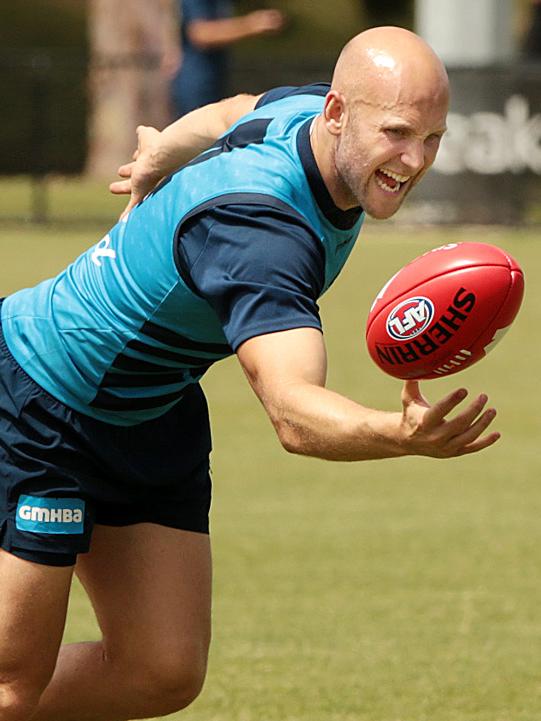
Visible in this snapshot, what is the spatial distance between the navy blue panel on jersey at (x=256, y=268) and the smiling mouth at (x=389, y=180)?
0.21 metres

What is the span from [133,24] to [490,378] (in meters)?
18.4

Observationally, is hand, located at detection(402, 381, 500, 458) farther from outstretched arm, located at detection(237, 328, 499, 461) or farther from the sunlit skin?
the sunlit skin

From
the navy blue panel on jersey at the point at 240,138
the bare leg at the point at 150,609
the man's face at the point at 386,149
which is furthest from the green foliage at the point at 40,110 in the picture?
the man's face at the point at 386,149

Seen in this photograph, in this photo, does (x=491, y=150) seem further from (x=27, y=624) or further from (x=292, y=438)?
(x=292, y=438)

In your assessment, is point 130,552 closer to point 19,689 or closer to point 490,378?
point 19,689

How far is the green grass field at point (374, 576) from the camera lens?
19.0 feet

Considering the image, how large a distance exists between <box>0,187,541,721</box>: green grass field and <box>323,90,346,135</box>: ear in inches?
83.6

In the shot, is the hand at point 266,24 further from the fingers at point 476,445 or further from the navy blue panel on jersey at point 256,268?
the fingers at point 476,445

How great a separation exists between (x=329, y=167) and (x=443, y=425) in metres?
0.93

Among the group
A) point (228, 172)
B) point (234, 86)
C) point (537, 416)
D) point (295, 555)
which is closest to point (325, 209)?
point (228, 172)

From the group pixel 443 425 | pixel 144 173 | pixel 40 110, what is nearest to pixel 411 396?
pixel 443 425

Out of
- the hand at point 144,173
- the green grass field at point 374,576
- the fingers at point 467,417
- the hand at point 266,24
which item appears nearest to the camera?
the fingers at point 467,417

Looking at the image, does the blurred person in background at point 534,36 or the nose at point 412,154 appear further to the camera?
the blurred person in background at point 534,36

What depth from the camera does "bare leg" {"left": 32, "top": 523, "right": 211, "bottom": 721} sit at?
15.8ft
